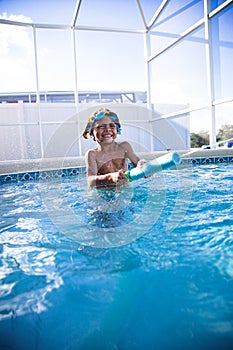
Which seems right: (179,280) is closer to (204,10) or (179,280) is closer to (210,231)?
(210,231)

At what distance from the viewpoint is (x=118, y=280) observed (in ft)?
3.84

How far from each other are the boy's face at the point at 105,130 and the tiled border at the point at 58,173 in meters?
2.46

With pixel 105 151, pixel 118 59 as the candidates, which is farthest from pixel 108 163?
pixel 118 59

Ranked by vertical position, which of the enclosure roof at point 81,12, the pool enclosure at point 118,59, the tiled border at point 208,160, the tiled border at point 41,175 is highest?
the enclosure roof at point 81,12

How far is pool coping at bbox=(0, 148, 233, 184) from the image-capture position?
5293 millimetres

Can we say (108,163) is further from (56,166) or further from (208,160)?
(208,160)

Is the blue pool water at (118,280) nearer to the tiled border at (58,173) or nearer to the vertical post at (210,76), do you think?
the tiled border at (58,173)

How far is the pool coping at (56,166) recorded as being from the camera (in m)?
5.29

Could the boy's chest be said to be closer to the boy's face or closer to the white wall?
the boy's face

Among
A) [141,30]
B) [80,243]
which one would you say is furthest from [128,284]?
[141,30]

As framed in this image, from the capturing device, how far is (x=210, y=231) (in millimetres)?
1719

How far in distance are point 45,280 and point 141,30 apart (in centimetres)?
848

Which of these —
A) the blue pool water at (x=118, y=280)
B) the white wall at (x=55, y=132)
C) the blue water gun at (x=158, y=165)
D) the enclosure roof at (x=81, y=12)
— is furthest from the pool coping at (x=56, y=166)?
the enclosure roof at (x=81, y=12)

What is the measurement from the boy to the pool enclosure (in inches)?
130
